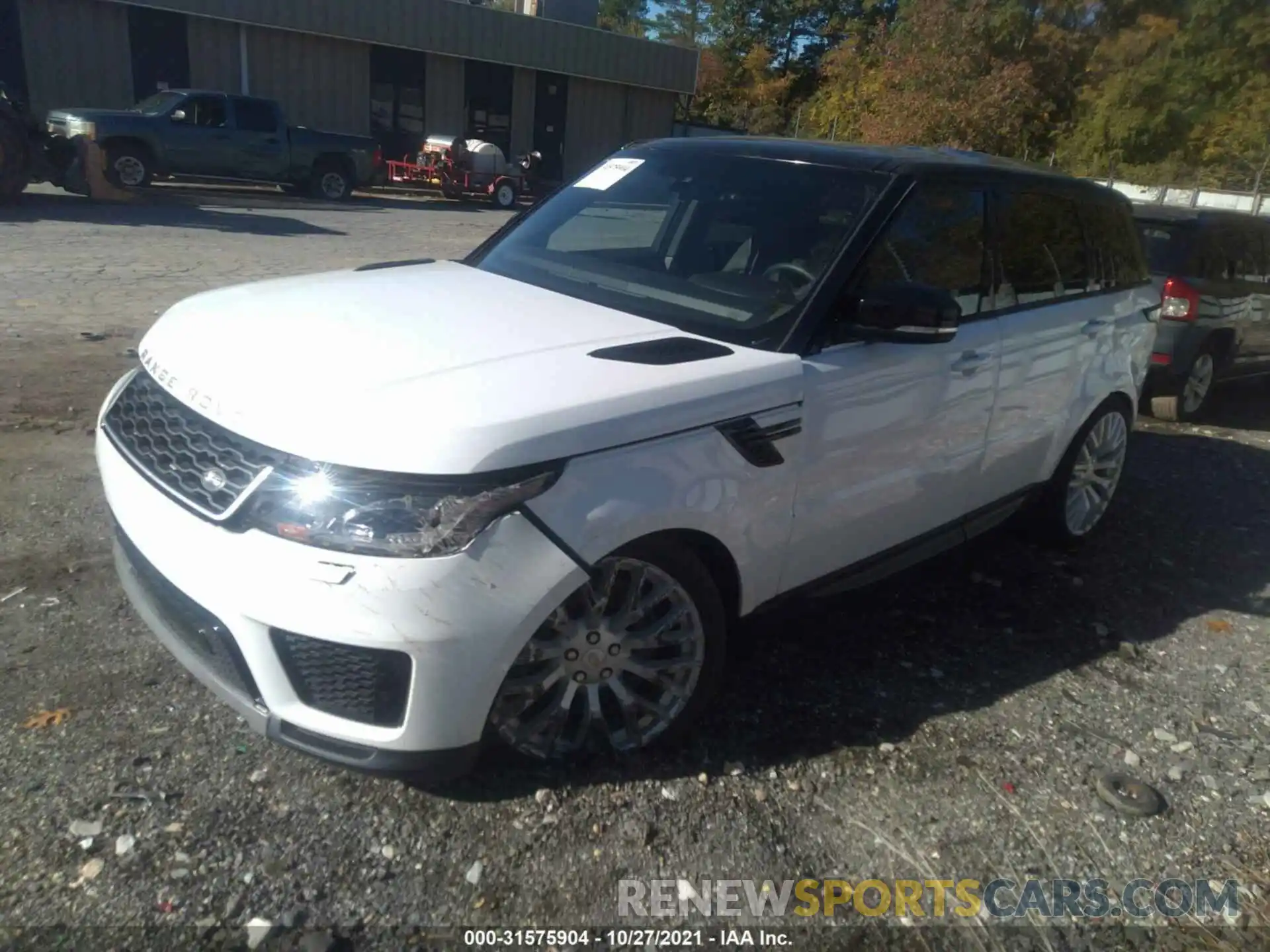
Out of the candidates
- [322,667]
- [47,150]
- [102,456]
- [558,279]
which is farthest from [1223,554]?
[47,150]

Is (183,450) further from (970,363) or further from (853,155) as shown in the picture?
(970,363)

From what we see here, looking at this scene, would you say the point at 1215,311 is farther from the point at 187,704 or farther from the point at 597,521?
the point at 187,704

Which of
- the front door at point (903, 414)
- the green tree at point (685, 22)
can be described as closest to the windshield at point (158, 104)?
the front door at point (903, 414)

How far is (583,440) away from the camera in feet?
8.31

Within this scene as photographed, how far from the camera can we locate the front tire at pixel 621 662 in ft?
9.00

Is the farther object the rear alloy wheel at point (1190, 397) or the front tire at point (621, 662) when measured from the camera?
the rear alloy wheel at point (1190, 397)

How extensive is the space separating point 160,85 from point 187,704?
84.1 feet

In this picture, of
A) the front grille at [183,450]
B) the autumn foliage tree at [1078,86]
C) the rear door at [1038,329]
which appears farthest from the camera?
the autumn foliage tree at [1078,86]

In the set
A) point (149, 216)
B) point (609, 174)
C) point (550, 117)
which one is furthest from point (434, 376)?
point (550, 117)

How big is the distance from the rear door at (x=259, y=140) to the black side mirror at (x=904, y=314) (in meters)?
19.2

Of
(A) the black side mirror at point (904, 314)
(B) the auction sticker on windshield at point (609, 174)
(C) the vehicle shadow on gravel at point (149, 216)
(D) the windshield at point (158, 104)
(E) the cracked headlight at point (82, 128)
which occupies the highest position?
(B) the auction sticker on windshield at point (609, 174)

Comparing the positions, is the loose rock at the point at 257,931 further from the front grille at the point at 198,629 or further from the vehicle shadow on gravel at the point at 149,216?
the vehicle shadow on gravel at the point at 149,216

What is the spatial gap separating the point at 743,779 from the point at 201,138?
1946cm

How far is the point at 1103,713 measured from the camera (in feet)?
11.9
